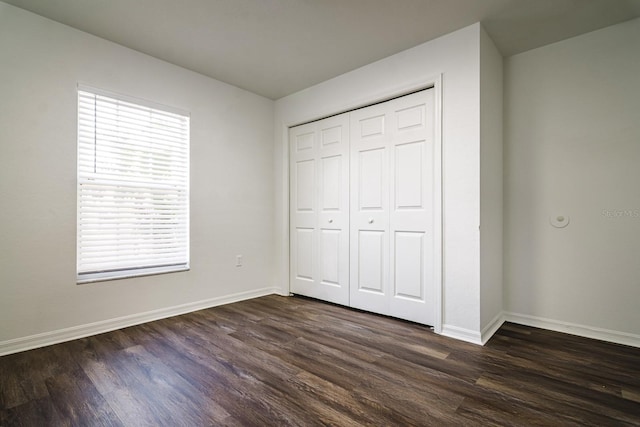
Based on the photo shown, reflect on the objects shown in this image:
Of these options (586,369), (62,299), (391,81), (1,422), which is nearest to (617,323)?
(586,369)

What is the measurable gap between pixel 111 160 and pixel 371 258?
2.61m

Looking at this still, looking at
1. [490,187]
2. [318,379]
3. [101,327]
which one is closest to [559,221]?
[490,187]

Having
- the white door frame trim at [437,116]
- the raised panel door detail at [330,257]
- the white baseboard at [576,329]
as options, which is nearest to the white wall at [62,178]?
the raised panel door detail at [330,257]

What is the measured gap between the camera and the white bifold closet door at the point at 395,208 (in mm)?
2738

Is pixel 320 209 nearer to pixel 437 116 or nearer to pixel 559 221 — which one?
pixel 437 116

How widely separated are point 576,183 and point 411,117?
1.53m

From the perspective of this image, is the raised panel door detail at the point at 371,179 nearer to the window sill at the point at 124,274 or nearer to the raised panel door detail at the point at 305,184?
the raised panel door detail at the point at 305,184

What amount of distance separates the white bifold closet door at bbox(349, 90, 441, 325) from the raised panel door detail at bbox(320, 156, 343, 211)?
203 millimetres

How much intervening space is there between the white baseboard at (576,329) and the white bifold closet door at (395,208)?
0.94 metres

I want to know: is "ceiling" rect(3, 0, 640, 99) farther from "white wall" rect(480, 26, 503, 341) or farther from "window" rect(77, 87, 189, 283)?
"window" rect(77, 87, 189, 283)

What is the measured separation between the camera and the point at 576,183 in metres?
2.64

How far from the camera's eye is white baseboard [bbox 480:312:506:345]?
2426mm

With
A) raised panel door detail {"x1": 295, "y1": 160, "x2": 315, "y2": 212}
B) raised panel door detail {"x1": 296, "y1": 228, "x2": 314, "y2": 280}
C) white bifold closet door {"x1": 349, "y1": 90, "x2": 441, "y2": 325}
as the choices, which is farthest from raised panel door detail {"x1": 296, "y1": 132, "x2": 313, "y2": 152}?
raised panel door detail {"x1": 296, "y1": 228, "x2": 314, "y2": 280}

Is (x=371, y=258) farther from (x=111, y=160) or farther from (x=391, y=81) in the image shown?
(x=111, y=160)
